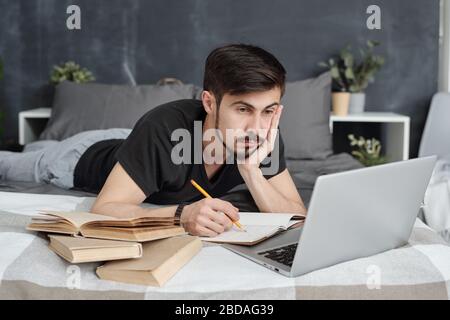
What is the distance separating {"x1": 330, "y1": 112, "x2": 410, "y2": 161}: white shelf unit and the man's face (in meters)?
1.70

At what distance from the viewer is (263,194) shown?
1653 mm

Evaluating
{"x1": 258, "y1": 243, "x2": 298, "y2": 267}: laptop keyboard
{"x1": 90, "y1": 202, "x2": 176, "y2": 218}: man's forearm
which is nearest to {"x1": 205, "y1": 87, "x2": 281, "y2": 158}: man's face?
{"x1": 90, "y1": 202, "x2": 176, "y2": 218}: man's forearm

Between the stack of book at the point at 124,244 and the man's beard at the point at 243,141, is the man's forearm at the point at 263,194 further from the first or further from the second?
the stack of book at the point at 124,244

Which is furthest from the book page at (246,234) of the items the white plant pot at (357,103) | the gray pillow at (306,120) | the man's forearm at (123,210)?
the white plant pot at (357,103)

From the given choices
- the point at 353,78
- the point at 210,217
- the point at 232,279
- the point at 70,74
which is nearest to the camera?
the point at 232,279

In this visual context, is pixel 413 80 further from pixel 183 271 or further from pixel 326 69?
pixel 183 271

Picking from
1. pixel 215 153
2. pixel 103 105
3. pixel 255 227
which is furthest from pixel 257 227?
pixel 103 105

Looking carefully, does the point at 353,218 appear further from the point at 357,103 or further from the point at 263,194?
the point at 357,103

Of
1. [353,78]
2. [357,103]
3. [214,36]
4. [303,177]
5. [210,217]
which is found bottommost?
[303,177]

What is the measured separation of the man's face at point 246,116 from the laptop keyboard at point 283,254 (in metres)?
0.36

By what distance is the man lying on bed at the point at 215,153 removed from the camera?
1.45 m

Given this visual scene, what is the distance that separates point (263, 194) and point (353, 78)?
69.3 inches

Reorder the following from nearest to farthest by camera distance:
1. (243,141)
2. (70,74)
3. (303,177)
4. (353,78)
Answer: (243,141) < (303,177) < (353,78) < (70,74)

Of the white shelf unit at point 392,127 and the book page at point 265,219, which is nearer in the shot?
the book page at point 265,219
